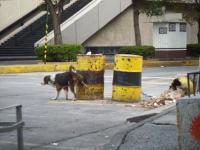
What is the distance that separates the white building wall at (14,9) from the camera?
130ft

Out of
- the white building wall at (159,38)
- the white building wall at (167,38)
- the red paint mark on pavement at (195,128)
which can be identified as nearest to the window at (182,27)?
the white building wall at (167,38)

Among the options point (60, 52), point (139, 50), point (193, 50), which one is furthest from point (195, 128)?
point (193, 50)

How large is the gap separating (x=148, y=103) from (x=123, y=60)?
1.15 meters

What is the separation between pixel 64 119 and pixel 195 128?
196 inches

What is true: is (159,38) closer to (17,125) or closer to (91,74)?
(91,74)

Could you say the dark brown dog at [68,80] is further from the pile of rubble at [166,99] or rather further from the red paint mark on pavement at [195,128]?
the red paint mark on pavement at [195,128]

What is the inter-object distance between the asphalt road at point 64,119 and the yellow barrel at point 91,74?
0.32 m

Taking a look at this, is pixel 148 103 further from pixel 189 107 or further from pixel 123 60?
pixel 189 107

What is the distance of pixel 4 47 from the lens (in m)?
37.0

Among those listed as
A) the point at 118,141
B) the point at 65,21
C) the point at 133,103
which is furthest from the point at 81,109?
the point at 65,21

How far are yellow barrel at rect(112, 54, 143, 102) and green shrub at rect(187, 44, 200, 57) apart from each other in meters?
25.3

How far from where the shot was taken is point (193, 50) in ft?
132

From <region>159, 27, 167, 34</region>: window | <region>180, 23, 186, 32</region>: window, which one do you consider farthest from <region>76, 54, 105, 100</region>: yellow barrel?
<region>180, 23, 186, 32</region>: window

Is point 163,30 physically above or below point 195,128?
above
